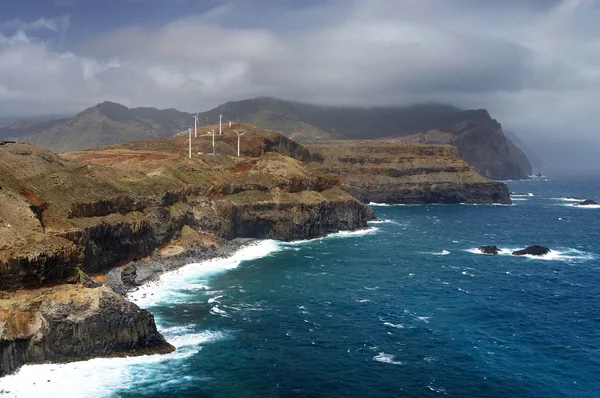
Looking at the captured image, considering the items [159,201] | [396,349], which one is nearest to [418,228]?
[159,201]

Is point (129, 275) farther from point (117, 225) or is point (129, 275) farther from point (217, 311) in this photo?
point (217, 311)

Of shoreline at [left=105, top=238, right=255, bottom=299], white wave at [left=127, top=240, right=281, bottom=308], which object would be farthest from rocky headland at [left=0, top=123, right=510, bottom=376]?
white wave at [left=127, top=240, right=281, bottom=308]

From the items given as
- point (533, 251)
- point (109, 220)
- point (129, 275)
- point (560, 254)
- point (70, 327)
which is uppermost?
point (109, 220)

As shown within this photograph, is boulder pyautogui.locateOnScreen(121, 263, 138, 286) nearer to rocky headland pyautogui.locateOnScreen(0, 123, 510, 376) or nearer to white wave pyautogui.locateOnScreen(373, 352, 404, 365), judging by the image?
rocky headland pyautogui.locateOnScreen(0, 123, 510, 376)

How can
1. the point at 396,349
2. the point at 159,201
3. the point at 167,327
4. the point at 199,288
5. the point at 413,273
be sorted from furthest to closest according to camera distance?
1. the point at 159,201
2. the point at 413,273
3. the point at 199,288
4. the point at 167,327
5. the point at 396,349

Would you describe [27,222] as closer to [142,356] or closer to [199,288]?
[142,356]

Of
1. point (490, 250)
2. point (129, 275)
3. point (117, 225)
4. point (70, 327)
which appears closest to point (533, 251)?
point (490, 250)

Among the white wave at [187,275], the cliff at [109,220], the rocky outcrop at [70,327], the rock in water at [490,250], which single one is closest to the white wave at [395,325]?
the rocky outcrop at [70,327]
